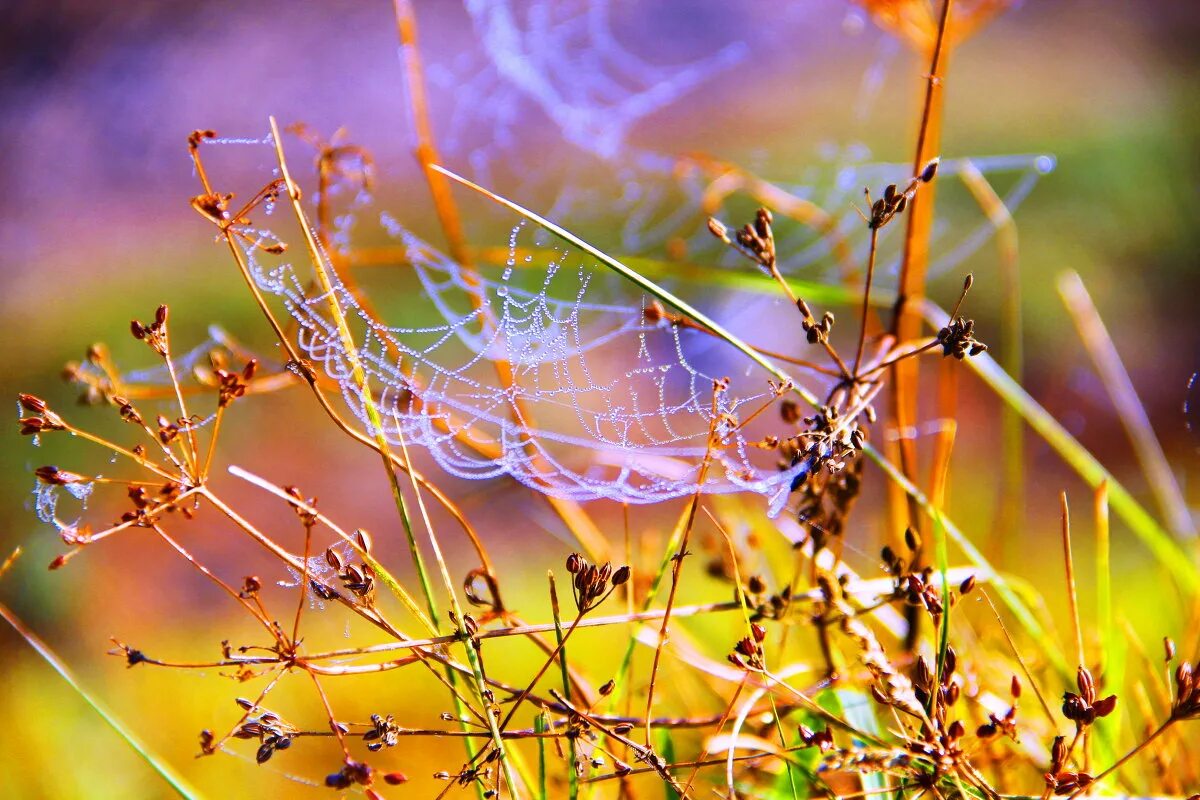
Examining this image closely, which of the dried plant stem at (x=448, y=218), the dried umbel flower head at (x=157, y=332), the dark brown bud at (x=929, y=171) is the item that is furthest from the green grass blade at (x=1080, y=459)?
the dried umbel flower head at (x=157, y=332)

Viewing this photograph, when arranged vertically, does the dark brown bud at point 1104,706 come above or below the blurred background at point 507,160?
below

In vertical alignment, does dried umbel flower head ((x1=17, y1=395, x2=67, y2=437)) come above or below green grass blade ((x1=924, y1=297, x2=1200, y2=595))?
below

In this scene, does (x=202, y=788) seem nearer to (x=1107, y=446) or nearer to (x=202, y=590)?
(x=202, y=590)

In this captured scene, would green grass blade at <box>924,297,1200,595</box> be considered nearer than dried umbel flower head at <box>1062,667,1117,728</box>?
No

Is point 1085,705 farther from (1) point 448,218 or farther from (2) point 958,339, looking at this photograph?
(1) point 448,218

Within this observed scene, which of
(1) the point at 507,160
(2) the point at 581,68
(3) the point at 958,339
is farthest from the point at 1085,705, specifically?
(1) the point at 507,160

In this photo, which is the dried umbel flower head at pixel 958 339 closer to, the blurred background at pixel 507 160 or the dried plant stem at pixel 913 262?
the dried plant stem at pixel 913 262

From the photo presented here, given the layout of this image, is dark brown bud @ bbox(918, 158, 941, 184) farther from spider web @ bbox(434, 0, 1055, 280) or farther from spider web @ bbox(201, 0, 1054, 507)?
spider web @ bbox(434, 0, 1055, 280)

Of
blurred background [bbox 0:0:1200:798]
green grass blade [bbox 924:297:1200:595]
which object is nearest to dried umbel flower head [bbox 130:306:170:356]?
green grass blade [bbox 924:297:1200:595]
